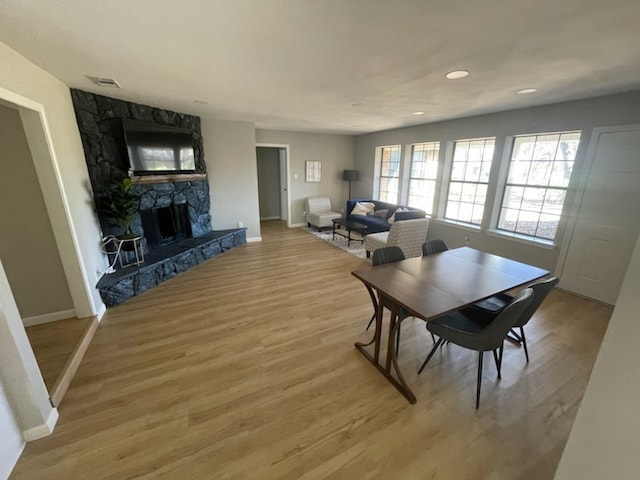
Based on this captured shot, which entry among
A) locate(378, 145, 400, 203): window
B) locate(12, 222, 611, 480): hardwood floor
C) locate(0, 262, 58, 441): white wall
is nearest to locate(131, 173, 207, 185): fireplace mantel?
locate(12, 222, 611, 480): hardwood floor

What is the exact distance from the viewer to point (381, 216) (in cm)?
607

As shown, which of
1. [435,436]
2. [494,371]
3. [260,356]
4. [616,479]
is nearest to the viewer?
[616,479]

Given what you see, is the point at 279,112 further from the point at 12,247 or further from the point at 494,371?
the point at 494,371

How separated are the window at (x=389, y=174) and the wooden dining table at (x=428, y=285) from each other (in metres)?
4.10

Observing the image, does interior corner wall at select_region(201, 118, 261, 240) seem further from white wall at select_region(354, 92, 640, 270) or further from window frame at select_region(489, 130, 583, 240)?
window frame at select_region(489, 130, 583, 240)

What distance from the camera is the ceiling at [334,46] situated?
136cm

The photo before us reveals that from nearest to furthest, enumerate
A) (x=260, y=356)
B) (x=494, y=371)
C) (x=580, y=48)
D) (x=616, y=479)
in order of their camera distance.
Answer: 1. (x=616, y=479)
2. (x=580, y=48)
3. (x=494, y=371)
4. (x=260, y=356)

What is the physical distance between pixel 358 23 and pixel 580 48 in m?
1.62

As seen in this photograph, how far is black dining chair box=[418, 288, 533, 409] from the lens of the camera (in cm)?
167

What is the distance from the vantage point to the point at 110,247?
3445 millimetres

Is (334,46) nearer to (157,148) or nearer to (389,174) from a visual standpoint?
(157,148)

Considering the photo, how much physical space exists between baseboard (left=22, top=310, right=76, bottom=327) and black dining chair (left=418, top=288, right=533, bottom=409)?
3544mm

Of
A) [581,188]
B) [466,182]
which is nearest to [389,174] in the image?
[466,182]

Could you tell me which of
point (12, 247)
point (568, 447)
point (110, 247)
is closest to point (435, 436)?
point (568, 447)
